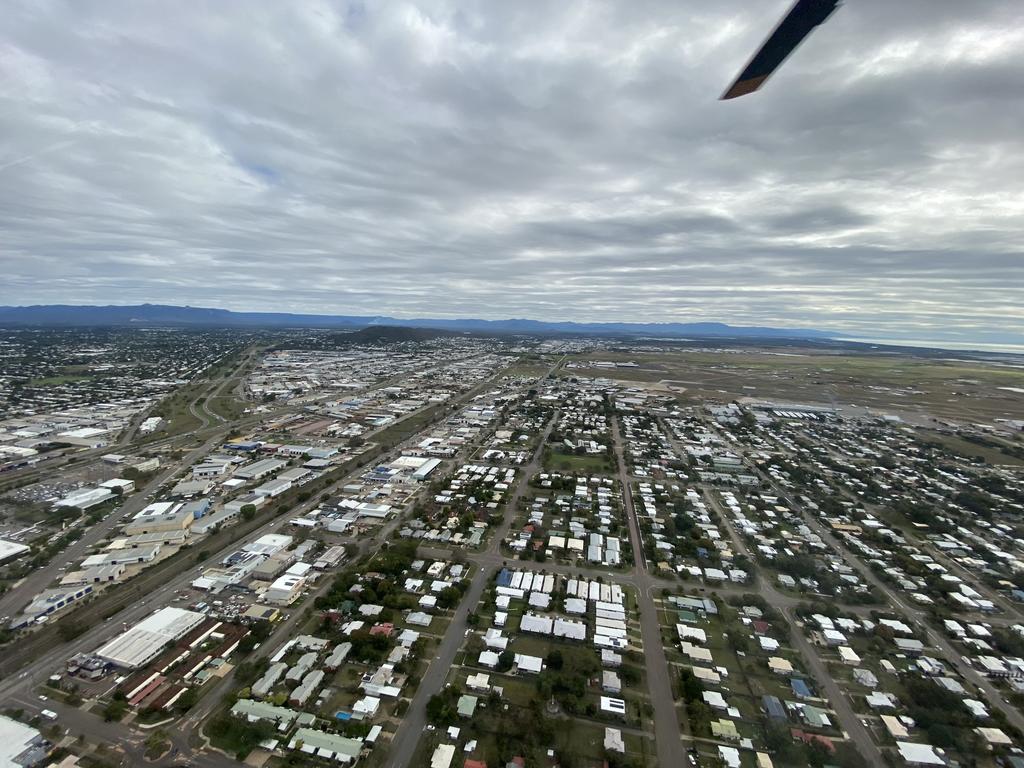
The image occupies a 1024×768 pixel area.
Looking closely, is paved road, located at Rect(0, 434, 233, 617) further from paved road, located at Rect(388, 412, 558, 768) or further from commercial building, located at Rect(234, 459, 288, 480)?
paved road, located at Rect(388, 412, 558, 768)

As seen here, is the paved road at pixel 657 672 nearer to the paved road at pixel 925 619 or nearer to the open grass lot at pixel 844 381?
the paved road at pixel 925 619

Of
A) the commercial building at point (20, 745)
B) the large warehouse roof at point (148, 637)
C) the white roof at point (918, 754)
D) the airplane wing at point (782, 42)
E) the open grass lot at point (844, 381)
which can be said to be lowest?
the white roof at point (918, 754)

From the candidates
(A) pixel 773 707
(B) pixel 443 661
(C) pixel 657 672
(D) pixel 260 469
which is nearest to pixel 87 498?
(D) pixel 260 469

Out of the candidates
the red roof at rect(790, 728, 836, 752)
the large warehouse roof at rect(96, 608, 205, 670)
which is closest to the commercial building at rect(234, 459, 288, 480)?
the large warehouse roof at rect(96, 608, 205, 670)

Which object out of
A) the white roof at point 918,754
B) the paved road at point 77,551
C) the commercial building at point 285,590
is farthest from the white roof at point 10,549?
the white roof at point 918,754

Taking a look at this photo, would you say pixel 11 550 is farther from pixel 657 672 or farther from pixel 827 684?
pixel 827 684

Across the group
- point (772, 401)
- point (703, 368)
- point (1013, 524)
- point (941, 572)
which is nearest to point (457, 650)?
point (941, 572)

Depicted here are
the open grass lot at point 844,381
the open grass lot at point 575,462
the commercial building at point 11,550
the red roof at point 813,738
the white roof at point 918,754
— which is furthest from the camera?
the open grass lot at point 844,381

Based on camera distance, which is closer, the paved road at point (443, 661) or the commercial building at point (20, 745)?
the commercial building at point (20, 745)

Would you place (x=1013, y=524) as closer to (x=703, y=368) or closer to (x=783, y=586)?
(x=783, y=586)
